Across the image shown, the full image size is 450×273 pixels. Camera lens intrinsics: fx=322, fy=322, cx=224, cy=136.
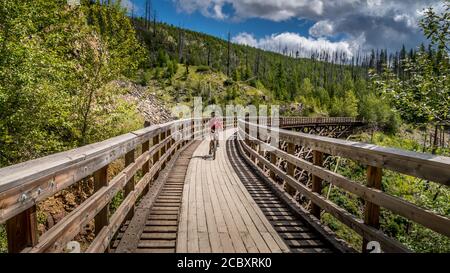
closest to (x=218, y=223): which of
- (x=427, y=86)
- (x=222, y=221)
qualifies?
(x=222, y=221)

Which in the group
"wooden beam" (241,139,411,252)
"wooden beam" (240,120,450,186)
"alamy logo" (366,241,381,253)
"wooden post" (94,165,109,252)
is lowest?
"alamy logo" (366,241,381,253)

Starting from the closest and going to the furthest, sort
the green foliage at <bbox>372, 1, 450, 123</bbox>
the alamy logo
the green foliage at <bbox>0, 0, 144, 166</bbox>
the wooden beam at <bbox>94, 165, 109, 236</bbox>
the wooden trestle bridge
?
the wooden trestle bridge, the alamy logo, the wooden beam at <bbox>94, 165, 109, 236</bbox>, the green foliage at <bbox>372, 1, 450, 123</bbox>, the green foliage at <bbox>0, 0, 144, 166</bbox>

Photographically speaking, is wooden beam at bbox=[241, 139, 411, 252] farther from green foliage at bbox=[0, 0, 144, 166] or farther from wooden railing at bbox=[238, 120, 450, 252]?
green foliage at bbox=[0, 0, 144, 166]

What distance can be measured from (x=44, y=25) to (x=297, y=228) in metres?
14.0

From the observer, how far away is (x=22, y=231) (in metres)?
1.94

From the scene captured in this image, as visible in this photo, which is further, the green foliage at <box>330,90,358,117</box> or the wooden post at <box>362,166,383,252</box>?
the green foliage at <box>330,90,358,117</box>

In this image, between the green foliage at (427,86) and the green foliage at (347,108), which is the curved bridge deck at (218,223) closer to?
the green foliage at (427,86)

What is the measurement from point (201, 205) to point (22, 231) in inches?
160

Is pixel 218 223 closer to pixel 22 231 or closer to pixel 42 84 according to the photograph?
pixel 22 231

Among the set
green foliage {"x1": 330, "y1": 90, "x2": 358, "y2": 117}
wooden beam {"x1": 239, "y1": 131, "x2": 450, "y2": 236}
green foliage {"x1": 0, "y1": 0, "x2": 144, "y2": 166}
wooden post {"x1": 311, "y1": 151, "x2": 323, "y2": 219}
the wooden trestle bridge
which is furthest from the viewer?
green foliage {"x1": 330, "y1": 90, "x2": 358, "y2": 117}

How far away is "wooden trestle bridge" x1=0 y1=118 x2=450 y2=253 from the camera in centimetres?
206

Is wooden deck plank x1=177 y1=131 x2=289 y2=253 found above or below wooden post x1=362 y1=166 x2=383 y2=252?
below

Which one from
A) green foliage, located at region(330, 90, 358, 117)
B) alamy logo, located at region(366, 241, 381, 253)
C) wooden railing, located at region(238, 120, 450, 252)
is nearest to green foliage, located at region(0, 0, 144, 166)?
wooden railing, located at region(238, 120, 450, 252)

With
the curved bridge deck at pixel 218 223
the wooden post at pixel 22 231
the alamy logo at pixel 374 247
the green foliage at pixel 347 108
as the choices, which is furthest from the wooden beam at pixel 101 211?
the green foliage at pixel 347 108
